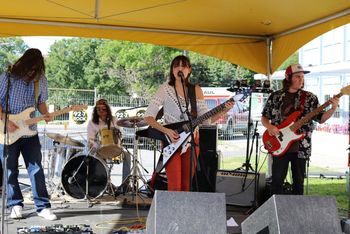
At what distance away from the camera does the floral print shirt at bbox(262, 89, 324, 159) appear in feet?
14.3

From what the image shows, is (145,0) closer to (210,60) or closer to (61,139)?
(61,139)

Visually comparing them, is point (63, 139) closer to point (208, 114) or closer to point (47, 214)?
point (47, 214)

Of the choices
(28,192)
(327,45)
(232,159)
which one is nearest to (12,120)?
(28,192)

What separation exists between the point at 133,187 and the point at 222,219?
13.5ft

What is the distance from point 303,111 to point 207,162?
5.79 feet

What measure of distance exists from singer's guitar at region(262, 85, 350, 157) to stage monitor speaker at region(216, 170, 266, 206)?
1291mm

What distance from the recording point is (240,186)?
581 centimetres

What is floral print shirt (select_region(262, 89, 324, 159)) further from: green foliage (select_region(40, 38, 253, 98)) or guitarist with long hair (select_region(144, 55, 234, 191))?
green foliage (select_region(40, 38, 253, 98))

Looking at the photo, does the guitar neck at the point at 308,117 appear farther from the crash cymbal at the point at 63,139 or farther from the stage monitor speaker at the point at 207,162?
the crash cymbal at the point at 63,139

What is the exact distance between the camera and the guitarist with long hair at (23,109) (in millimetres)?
4387

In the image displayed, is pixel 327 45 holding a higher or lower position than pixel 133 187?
higher

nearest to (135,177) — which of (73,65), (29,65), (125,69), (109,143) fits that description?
(109,143)

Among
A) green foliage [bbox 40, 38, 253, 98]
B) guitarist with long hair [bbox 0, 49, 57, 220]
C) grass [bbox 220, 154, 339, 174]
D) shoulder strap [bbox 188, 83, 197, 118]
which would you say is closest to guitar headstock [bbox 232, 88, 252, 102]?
shoulder strap [bbox 188, 83, 197, 118]

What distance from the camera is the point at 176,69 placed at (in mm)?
3689
